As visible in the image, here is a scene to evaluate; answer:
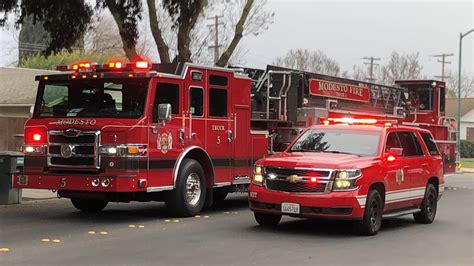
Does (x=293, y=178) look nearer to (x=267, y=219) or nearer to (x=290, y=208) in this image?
(x=290, y=208)

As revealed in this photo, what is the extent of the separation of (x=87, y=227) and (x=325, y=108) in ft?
25.2

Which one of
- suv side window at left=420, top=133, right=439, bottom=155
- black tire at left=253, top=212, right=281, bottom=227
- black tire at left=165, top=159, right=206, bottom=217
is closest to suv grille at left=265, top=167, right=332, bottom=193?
black tire at left=253, top=212, right=281, bottom=227

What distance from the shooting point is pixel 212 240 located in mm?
9266

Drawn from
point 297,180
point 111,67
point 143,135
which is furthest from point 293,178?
point 111,67

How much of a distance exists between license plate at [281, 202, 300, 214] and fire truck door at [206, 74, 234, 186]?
9.66ft

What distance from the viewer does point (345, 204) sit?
9.35 meters

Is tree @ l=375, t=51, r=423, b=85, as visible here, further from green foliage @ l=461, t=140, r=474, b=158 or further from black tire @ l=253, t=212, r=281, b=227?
black tire @ l=253, t=212, r=281, b=227

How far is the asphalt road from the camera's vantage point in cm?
789

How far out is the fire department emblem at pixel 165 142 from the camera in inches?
436

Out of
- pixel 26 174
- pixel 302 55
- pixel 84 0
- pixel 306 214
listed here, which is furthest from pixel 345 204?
pixel 302 55

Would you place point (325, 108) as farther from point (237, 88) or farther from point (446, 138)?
point (446, 138)

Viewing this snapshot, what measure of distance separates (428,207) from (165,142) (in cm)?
480

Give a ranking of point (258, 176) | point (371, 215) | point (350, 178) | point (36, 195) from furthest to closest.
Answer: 1. point (36, 195)
2. point (258, 176)
3. point (371, 215)
4. point (350, 178)

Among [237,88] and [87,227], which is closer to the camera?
[87,227]
